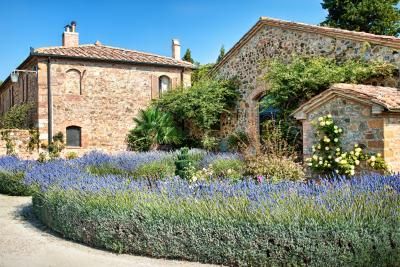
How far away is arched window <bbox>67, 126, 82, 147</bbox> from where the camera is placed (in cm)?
1723

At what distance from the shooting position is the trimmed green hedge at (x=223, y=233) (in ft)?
12.3

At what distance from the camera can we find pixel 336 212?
3.95 meters

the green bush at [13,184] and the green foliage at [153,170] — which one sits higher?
the green foliage at [153,170]

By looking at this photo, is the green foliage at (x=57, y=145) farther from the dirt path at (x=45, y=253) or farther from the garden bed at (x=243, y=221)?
the garden bed at (x=243, y=221)

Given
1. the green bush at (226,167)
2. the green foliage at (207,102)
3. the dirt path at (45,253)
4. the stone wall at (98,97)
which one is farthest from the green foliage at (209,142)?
the dirt path at (45,253)

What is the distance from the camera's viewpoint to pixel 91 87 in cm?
1761

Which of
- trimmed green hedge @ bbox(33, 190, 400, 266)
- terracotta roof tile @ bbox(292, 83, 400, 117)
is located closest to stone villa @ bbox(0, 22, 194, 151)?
terracotta roof tile @ bbox(292, 83, 400, 117)

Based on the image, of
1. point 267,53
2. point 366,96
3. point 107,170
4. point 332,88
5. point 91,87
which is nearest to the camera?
point 366,96

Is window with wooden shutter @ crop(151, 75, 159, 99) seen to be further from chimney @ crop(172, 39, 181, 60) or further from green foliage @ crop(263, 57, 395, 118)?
green foliage @ crop(263, 57, 395, 118)

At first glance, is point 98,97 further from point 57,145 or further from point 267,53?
point 267,53

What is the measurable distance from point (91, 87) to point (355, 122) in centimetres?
1272

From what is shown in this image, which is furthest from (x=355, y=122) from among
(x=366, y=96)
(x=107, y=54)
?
(x=107, y=54)

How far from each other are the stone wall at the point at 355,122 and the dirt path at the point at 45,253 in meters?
4.88

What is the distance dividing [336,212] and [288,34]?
9.38 meters
